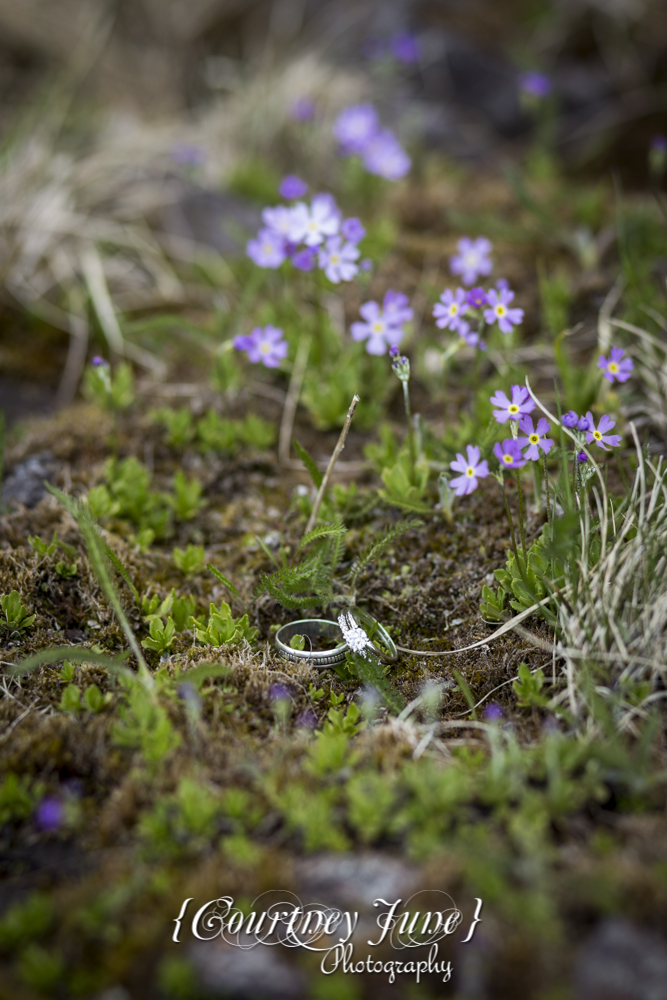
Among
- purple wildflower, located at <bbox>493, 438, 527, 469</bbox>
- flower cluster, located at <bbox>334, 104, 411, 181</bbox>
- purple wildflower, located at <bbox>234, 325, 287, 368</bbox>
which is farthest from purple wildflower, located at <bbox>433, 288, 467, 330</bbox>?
flower cluster, located at <bbox>334, 104, 411, 181</bbox>

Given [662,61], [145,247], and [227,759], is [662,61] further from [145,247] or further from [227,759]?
[227,759]

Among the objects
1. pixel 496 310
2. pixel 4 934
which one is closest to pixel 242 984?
pixel 4 934

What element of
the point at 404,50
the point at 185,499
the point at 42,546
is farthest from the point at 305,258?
the point at 404,50

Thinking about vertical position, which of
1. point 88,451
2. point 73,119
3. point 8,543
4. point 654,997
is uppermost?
point 73,119

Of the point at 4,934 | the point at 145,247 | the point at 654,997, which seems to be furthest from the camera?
the point at 145,247

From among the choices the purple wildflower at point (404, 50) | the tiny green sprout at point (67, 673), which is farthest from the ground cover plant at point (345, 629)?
the purple wildflower at point (404, 50)

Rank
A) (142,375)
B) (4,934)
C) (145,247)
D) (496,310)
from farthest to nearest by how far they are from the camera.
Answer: (145,247), (142,375), (496,310), (4,934)

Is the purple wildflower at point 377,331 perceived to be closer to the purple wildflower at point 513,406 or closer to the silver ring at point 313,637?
the purple wildflower at point 513,406
